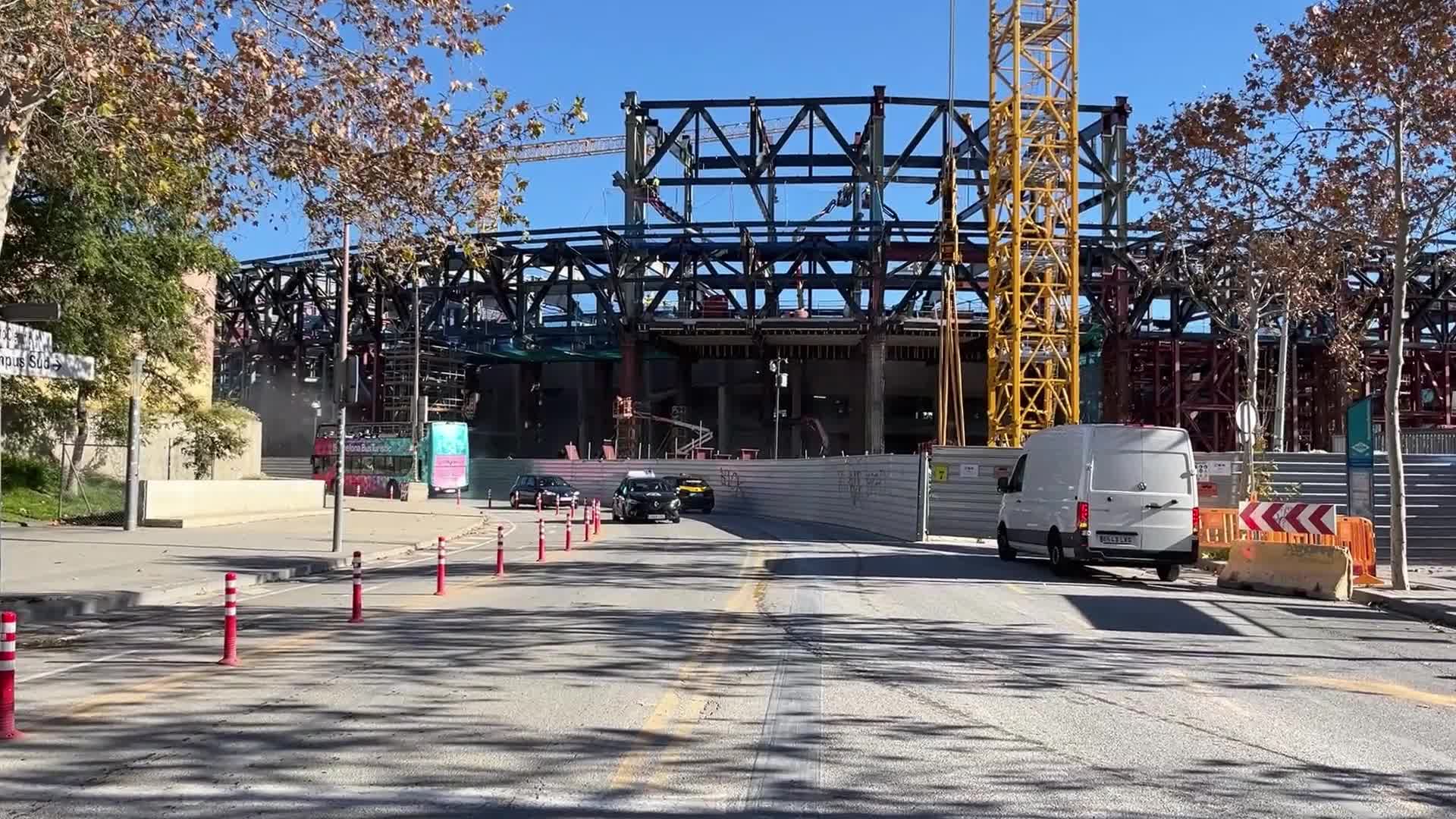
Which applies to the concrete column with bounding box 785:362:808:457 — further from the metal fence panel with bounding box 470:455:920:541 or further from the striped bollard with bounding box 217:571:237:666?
the striped bollard with bounding box 217:571:237:666

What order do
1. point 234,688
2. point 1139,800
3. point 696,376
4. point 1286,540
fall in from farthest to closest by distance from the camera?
point 696,376
point 1286,540
point 234,688
point 1139,800

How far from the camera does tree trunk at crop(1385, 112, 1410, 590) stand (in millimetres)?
17375

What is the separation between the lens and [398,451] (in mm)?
55594

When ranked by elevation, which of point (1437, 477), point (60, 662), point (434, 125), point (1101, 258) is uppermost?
point (1101, 258)

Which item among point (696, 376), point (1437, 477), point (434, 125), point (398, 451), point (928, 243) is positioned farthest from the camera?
point (696, 376)

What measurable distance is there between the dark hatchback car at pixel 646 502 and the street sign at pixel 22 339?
25543mm

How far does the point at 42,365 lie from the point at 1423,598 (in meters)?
16.6

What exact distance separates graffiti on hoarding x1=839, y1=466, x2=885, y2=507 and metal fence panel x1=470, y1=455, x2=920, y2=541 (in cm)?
2

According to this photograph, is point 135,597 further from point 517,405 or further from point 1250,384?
point 517,405

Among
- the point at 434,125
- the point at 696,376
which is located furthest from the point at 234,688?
the point at 696,376

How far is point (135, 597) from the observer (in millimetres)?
14812

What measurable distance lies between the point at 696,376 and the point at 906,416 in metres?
13.9

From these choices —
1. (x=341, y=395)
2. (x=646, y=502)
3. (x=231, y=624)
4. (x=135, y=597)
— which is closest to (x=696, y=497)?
(x=646, y=502)

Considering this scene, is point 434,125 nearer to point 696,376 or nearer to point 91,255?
point 91,255
